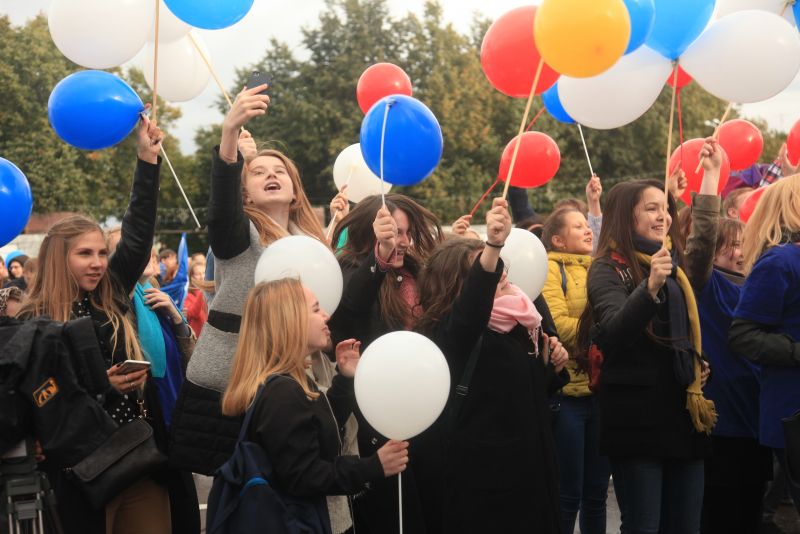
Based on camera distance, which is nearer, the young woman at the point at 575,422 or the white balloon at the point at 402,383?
the white balloon at the point at 402,383

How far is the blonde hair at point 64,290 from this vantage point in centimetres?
376

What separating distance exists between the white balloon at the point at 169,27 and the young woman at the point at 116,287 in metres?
1.29

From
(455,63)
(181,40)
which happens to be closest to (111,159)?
(455,63)

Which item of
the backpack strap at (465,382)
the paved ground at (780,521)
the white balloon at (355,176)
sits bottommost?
the paved ground at (780,521)

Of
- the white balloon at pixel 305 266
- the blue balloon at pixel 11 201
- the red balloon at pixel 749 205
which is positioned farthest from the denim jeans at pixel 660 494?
the blue balloon at pixel 11 201

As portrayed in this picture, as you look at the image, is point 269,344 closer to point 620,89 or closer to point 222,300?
point 222,300

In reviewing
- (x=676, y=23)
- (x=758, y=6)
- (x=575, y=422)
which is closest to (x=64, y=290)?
(x=575, y=422)

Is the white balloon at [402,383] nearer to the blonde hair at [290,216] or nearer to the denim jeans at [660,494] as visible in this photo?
the blonde hair at [290,216]

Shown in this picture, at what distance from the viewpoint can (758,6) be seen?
512 cm

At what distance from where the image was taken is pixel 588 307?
4.40 meters

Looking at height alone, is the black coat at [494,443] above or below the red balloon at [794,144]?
below

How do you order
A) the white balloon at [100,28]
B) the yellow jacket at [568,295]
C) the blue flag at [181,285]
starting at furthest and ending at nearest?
the blue flag at [181,285] → the yellow jacket at [568,295] → the white balloon at [100,28]

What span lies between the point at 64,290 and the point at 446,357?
1.66 meters

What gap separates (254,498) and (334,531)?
704 millimetres
